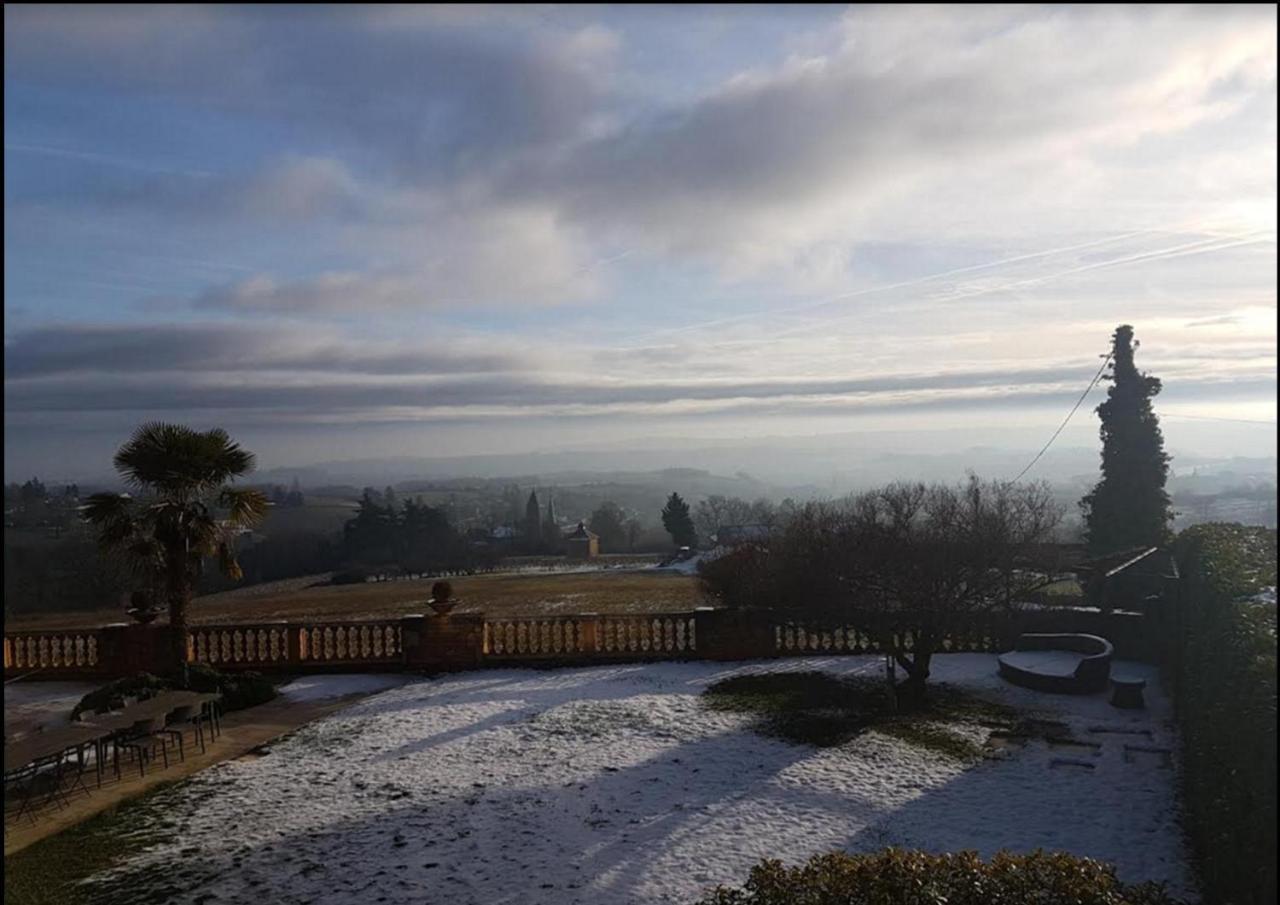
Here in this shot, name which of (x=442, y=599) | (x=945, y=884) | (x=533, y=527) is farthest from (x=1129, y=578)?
(x=533, y=527)

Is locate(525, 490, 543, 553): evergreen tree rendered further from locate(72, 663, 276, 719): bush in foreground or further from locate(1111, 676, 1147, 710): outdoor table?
locate(1111, 676, 1147, 710): outdoor table

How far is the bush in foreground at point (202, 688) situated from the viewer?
10.7m

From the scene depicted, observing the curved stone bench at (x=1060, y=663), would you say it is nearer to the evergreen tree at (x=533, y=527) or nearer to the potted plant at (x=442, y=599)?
the potted plant at (x=442, y=599)

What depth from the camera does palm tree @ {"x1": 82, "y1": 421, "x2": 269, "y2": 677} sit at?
11.5 m

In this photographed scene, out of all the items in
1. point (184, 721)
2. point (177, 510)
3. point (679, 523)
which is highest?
point (177, 510)

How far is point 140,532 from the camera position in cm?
1184

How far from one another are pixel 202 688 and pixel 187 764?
2.76m

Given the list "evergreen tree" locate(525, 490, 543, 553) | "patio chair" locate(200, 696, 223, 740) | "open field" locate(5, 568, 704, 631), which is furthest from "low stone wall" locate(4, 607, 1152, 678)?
"evergreen tree" locate(525, 490, 543, 553)

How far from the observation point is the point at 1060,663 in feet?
39.0

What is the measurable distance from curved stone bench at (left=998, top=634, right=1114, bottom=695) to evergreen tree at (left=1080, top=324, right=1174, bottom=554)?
21.3ft

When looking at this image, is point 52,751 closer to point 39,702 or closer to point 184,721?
point 184,721

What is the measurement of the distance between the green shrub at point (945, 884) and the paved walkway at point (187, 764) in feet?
21.2

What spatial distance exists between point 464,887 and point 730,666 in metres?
7.39

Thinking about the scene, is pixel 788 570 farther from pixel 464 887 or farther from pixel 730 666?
pixel 464 887
